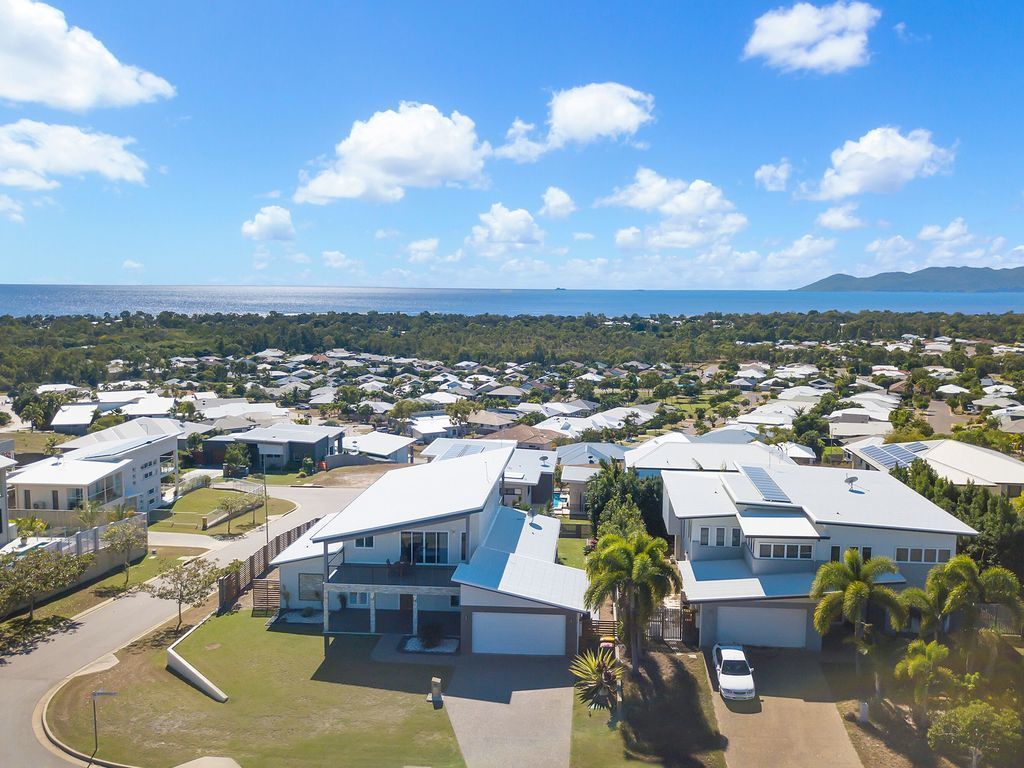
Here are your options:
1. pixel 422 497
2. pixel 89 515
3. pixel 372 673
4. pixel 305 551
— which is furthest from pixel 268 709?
pixel 89 515

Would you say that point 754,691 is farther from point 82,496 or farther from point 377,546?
point 82,496

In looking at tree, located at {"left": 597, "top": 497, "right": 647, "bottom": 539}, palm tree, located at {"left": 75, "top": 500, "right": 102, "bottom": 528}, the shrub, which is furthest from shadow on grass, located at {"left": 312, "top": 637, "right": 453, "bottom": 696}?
palm tree, located at {"left": 75, "top": 500, "right": 102, "bottom": 528}

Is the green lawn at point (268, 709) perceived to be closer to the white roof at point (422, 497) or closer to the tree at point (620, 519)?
the white roof at point (422, 497)

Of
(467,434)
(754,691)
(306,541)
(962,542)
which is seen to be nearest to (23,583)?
(306,541)

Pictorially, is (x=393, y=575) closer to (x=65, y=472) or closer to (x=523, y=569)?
(x=523, y=569)

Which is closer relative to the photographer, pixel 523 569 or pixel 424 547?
pixel 523 569

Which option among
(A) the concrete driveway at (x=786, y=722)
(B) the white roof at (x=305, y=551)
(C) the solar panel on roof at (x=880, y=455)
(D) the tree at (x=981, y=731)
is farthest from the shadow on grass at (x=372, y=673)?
(C) the solar panel on roof at (x=880, y=455)
